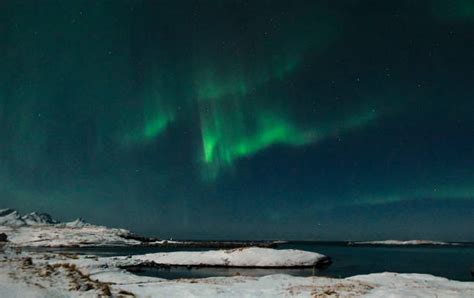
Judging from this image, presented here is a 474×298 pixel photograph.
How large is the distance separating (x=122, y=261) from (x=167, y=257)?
11619 mm

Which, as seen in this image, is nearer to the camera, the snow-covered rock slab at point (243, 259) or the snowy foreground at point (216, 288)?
the snowy foreground at point (216, 288)

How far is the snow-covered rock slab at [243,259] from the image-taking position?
217ft

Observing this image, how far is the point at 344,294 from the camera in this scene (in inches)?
910

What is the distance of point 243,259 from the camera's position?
6681 cm

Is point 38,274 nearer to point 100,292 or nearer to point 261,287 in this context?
point 100,292

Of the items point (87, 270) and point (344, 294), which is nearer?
point (344, 294)

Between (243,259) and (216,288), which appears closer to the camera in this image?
(216,288)

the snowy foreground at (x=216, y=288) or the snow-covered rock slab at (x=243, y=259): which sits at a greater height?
the snowy foreground at (x=216, y=288)

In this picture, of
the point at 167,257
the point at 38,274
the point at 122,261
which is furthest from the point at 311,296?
the point at 167,257

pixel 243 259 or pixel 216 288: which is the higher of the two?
pixel 216 288

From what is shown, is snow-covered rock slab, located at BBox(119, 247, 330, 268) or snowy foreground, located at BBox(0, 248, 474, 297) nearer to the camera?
snowy foreground, located at BBox(0, 248, 474, 297)

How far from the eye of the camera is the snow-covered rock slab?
6600cm

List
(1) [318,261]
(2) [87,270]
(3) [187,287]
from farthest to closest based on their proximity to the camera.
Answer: (1) [318,261] < (2) [87,270] < (3) [187,287]

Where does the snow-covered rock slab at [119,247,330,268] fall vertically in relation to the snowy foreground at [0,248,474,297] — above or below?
below
